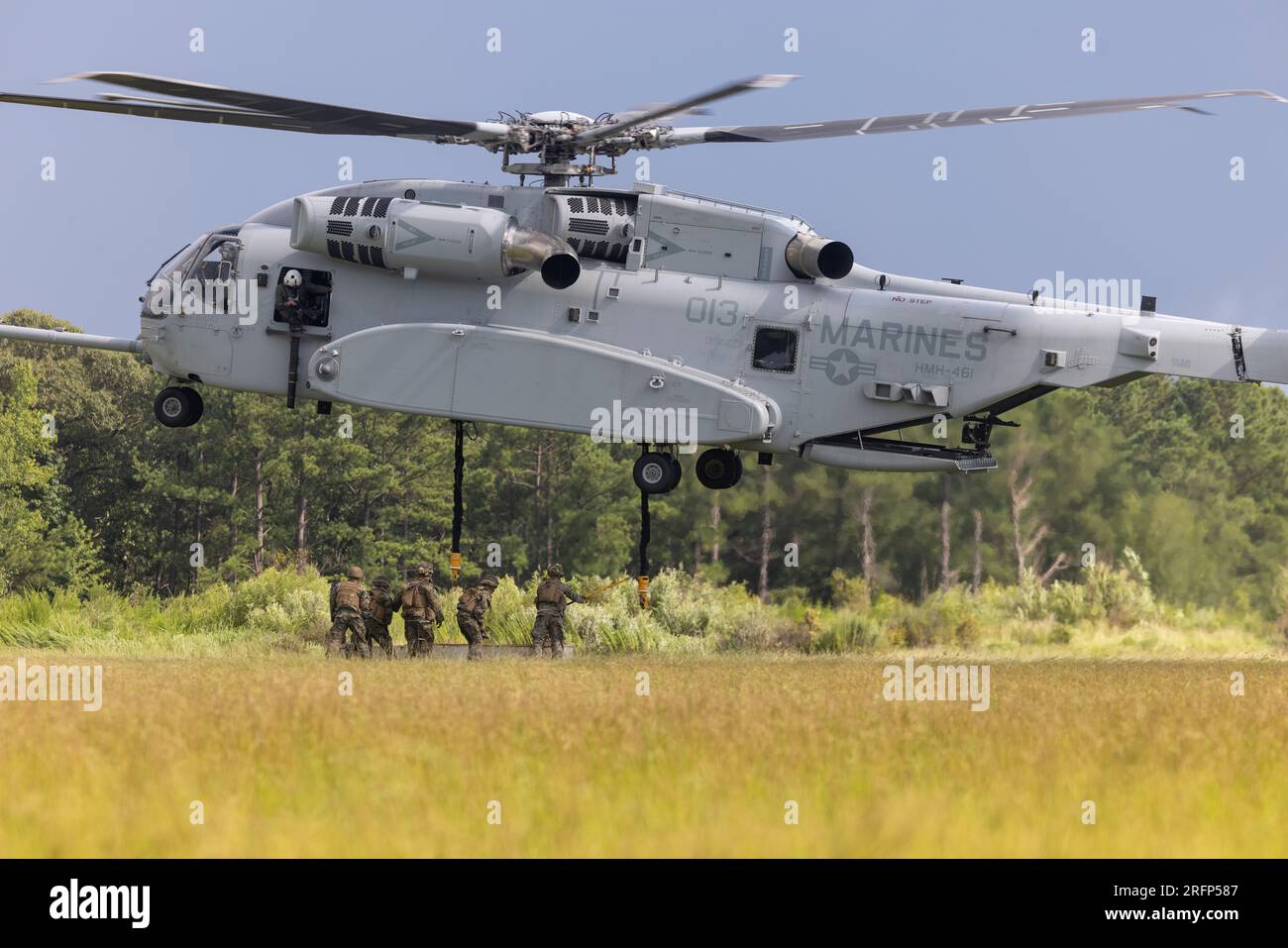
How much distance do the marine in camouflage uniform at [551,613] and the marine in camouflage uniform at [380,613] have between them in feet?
6.33

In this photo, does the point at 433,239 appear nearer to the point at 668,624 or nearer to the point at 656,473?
the point at 656,473

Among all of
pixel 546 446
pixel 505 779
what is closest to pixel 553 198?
pixel 505 779

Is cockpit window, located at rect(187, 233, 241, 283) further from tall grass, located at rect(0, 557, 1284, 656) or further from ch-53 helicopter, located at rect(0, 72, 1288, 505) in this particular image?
tall grass, located at rect(0, 557, 1284, 656)

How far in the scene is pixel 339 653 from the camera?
22844 millimetres

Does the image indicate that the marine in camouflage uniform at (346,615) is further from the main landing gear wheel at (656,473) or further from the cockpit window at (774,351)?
the cockpit window at (774,351)

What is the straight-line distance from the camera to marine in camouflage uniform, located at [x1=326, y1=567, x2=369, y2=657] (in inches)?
900

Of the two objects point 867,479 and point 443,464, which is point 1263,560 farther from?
point 443,464

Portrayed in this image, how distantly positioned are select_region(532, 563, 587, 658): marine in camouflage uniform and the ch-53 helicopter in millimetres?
1890

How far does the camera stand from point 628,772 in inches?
444

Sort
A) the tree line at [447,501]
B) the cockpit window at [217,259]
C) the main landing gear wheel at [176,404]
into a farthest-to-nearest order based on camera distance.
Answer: the tree line at [447,501]
the main landing gear wheel at [176,404]
the cockpit window at [217,259]

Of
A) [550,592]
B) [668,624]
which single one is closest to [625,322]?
[550,592]

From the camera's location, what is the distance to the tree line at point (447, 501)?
170ft

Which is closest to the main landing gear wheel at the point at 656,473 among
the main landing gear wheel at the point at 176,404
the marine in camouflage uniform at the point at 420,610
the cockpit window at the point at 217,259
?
the marine in camouflage uniform at the point at 420,610

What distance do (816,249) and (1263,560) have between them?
31022 millimetres
